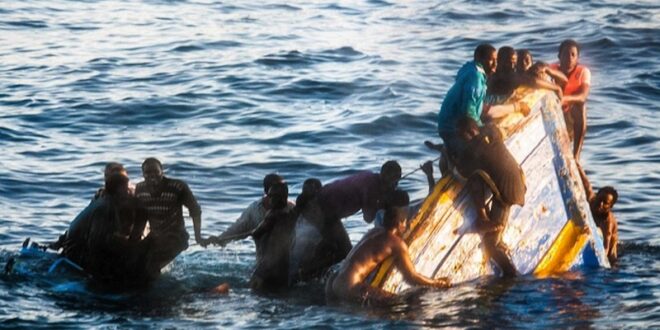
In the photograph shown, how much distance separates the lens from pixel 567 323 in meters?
15.3

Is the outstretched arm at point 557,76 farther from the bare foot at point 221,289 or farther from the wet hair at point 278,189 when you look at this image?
the bare foot at point 221,289

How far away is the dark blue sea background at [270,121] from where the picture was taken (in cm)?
1611

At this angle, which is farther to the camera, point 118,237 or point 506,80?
point 118,237

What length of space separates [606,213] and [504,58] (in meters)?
2.54

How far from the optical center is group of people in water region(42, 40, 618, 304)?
15.3m

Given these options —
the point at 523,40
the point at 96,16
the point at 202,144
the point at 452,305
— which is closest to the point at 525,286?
the point at 452,305

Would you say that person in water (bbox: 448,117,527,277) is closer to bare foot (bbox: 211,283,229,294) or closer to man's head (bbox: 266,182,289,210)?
man's head (bbox: 266,182,289,210)

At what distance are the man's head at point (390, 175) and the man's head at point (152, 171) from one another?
2745mm

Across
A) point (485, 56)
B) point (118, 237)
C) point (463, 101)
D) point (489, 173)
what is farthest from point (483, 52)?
point (118, 237)

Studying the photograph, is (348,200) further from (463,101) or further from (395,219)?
(463,101)

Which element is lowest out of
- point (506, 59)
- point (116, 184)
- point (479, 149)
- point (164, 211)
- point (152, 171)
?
point (164, 211)

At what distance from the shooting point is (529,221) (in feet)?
54.6

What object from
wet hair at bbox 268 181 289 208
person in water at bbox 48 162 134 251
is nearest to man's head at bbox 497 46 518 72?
wet hair at bbox 268 181 289 208

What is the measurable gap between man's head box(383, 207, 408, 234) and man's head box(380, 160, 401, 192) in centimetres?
117
